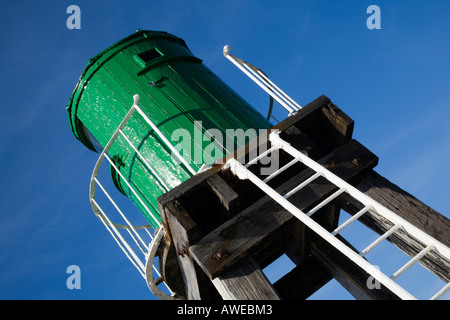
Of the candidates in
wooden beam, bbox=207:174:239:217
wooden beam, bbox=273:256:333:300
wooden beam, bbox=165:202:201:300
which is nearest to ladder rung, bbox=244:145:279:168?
wooden beam, bbox=207:174:239:217

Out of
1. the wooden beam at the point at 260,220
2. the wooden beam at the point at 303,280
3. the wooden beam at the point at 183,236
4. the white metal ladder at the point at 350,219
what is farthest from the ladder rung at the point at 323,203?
the wooden beam at the point at 303,280

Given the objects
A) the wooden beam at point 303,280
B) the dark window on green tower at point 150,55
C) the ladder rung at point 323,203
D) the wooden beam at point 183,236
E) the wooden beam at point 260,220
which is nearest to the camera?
the ladder rung at point 323,203

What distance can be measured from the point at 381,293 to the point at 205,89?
139 inches

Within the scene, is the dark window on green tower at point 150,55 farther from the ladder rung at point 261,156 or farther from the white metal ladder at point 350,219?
the ladder rung at point 261,156

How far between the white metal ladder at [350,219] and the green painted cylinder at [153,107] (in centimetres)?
121

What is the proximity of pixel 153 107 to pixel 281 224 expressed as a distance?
2917 mm

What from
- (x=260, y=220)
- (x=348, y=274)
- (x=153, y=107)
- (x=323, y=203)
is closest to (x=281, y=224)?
(x=260, y=220)

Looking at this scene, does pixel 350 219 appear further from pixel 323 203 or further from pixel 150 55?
pixel 150 55

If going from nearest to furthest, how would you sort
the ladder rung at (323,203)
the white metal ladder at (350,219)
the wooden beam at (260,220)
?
1. the white metal ladder at (350,219)
2. the ladder rung at (323,203)
3. the wooden beam at (260,220)

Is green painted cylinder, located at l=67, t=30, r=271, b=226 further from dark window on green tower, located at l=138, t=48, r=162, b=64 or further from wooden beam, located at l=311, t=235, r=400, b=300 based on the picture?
wooden beam, located at l=311, t=235, r=400, b=300

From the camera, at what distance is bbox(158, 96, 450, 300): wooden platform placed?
3496mm

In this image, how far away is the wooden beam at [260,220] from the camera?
11.4 feet
